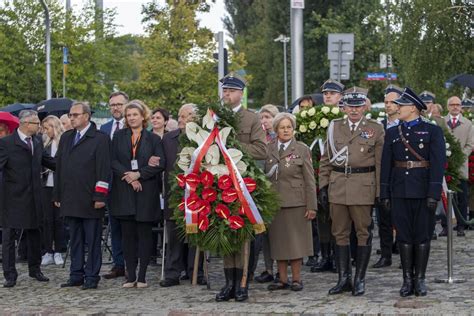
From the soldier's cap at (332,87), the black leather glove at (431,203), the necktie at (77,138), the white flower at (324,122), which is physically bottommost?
the black leather glove at (431,203)

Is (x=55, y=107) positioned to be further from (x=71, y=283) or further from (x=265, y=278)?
(x=265, y=278)

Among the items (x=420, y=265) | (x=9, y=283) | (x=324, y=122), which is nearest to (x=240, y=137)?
(x=324, y=122)

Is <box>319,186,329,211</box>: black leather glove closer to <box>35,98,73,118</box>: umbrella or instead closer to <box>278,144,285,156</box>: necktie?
<box>278,144,285,156</box>: necktie

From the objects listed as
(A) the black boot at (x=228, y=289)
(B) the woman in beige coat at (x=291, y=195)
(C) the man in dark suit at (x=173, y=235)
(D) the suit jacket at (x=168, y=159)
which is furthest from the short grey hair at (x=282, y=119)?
(A) the black boot at (x=228, y=289)

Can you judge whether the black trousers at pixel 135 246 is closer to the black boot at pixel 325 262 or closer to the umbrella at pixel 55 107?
the black boot at pixel 325 262

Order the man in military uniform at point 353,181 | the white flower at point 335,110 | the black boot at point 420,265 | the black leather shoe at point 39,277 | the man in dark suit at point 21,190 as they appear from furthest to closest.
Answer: the black leather shoe at point 39,277, the white flower at point 335,110, the man in dark suit at point 21,190, the man in military uniform at point 353,181, the black boot at point 420,265

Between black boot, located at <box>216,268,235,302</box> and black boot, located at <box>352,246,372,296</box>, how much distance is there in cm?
124

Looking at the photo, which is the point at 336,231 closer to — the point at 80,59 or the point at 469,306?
the point at 469,306

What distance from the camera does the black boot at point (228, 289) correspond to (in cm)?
1113

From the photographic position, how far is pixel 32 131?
12.9 metres

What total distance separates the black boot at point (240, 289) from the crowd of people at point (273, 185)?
12mm

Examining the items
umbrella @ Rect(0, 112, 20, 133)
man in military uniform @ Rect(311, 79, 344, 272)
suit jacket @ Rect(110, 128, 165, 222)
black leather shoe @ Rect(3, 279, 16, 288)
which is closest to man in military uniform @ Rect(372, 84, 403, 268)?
man in military uniform @ Rect(311, 79, 344, 272)

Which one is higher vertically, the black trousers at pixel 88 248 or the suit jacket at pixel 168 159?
the suit jacket at pixel 168 159

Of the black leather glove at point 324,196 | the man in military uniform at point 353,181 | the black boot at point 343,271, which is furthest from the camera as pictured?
the black leather glove at point 324,196
